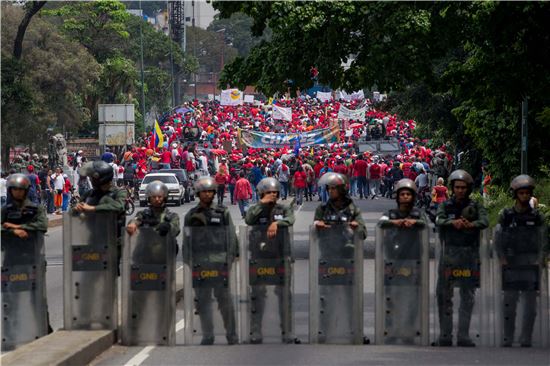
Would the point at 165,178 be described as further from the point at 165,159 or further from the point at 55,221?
the point at 55,221

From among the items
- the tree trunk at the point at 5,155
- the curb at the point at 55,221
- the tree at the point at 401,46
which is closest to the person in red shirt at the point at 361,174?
the curb at the point at 55,221

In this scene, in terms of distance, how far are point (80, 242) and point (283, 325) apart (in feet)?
7.00

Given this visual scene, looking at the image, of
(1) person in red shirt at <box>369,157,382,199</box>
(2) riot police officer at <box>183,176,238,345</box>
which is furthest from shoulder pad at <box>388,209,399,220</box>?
(1) person in red shirt at <box>369,157,382,199</box>

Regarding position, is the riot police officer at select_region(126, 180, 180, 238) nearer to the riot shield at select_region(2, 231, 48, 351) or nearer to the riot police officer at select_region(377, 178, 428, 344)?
the riot shield at select_region(2, 231, 48, 351)

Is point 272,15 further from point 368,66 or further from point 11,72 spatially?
point 11,72

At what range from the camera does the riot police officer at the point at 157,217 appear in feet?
44.0

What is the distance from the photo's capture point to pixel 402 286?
13461 mm

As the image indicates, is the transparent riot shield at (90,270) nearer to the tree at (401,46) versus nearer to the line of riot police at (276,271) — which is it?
the line of riot police at (276,271)

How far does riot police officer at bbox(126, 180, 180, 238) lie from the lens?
13.4m

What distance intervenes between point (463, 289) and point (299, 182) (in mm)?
34787

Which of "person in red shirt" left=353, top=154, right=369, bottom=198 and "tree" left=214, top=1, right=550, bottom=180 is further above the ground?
"tree" left=214, top=1, right=550, bottom=180

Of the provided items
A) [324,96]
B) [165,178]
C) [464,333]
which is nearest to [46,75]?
[165,178]

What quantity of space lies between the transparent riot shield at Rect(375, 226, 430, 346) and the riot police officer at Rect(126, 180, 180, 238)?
1978mm

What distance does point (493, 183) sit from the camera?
3438 cm
